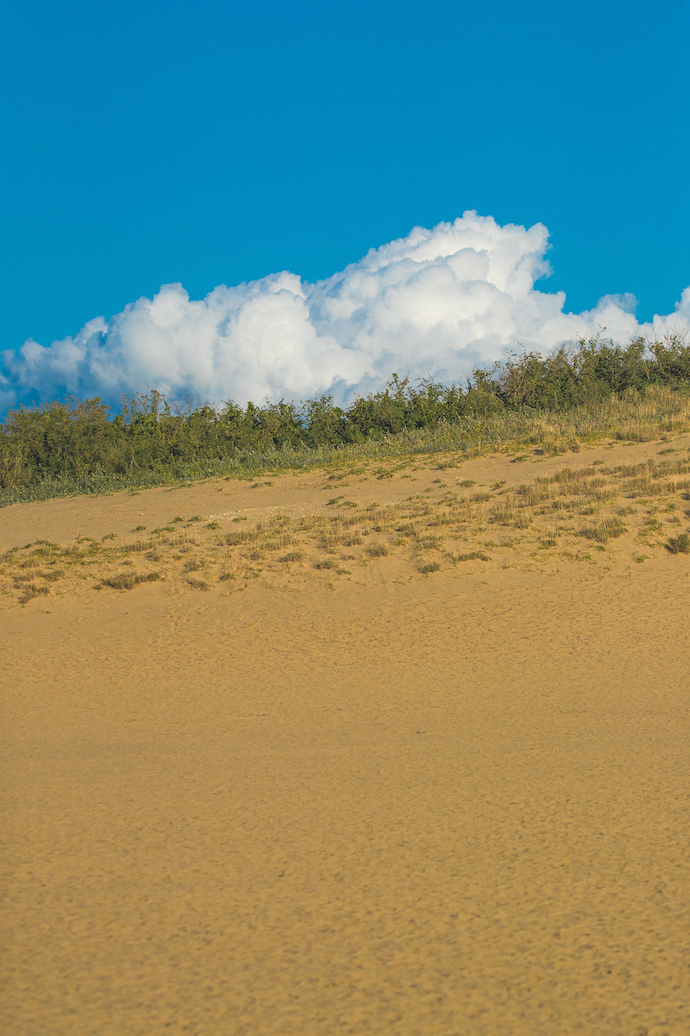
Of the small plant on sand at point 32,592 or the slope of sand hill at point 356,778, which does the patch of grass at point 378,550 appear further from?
the small plant on sand at point 32,592

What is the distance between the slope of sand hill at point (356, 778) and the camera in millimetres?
3551

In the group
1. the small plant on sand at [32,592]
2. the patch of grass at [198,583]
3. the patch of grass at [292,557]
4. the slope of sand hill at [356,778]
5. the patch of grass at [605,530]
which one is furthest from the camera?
the patch of grass at [292,557]

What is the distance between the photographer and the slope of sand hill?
3551 millimetres

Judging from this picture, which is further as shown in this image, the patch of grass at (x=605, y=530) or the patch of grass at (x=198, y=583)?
the patch of grass at (x=605, y=530)

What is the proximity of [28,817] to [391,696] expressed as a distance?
11.7 ft

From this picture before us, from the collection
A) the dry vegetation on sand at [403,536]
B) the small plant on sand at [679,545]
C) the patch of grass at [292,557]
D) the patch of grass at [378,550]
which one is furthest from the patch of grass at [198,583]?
the small plant on sand at [679,545]

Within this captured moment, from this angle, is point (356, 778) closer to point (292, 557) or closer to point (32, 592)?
point (292, 557)

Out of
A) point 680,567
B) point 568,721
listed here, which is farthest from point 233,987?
point 680,567

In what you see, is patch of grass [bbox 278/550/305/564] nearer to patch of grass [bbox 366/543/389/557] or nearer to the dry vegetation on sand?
the dry vegetation on sand

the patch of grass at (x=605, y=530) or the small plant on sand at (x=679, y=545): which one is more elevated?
the patch of grass at (x=605, y=530)

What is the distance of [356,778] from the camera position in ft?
18.9

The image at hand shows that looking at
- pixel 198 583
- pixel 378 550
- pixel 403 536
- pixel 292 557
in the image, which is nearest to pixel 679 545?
pixel 403 536

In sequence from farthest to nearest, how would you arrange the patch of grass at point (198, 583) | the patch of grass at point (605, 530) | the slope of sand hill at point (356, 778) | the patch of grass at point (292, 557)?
the patch of grass at point (292, 557) → the patch of grass at point (605, 530) → the patch of grass at point (198, 583) → the slope of sand hill at point (356, 778)

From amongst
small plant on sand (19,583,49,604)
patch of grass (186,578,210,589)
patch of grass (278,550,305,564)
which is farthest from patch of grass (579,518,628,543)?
small plant on sand (19,583,49,604)
